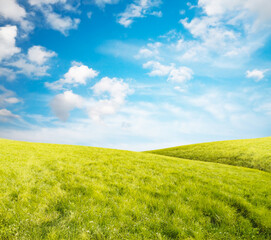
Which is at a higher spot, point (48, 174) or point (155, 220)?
point (48, 174)

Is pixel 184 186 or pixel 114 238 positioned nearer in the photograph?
pixel 114 238

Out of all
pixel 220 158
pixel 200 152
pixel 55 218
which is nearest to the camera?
pixel 55 218

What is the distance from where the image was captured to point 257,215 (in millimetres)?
8156

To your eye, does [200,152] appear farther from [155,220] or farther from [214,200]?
[155,220]

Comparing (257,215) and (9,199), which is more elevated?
(9,199)

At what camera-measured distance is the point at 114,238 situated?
5941 millimetres

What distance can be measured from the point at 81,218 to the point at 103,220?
0.91m

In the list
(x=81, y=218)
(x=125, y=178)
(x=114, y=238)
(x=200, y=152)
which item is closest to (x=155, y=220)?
(x=114, y=238)

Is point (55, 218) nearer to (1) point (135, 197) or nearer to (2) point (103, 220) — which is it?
(2) point (103, 220)

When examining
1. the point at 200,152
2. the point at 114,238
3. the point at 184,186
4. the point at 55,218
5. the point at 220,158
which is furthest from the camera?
the point at 200,152

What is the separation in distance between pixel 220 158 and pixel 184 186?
114 feet

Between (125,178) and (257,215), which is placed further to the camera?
(125,178)

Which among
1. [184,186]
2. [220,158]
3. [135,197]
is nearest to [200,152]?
[220,158]

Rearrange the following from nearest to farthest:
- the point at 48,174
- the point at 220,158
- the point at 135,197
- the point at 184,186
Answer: the point at 135,197, the point at 184,186, the point at 48,174, the point at 220,158
